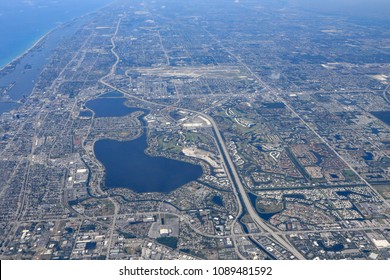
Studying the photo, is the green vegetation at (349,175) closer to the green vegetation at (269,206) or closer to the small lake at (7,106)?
the green vegetation at (269,206)

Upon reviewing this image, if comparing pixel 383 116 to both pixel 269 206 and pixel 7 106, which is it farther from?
pixel 7 106

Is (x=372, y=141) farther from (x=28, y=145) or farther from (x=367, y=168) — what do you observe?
(x=28, y=145)

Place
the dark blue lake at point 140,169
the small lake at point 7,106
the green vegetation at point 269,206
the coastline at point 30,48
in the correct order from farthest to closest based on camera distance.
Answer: the coastline at point 30,48, the small lake at point 7,106, the dark blue lake at point 140,169, the green vegetation at point 269,206

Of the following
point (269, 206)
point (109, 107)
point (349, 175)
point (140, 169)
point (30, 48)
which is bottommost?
point (30, 48)

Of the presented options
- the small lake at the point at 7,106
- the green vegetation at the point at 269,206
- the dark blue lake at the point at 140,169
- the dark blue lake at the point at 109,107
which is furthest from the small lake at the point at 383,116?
the small lake at the point at 7,106

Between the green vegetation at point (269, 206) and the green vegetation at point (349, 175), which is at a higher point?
the green vegetation at point (269, 206)

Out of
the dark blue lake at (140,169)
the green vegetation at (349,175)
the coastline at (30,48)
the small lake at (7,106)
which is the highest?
the green vegetation at (349,175)

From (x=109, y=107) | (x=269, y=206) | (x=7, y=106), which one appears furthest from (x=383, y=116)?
(x=7, y=106)
